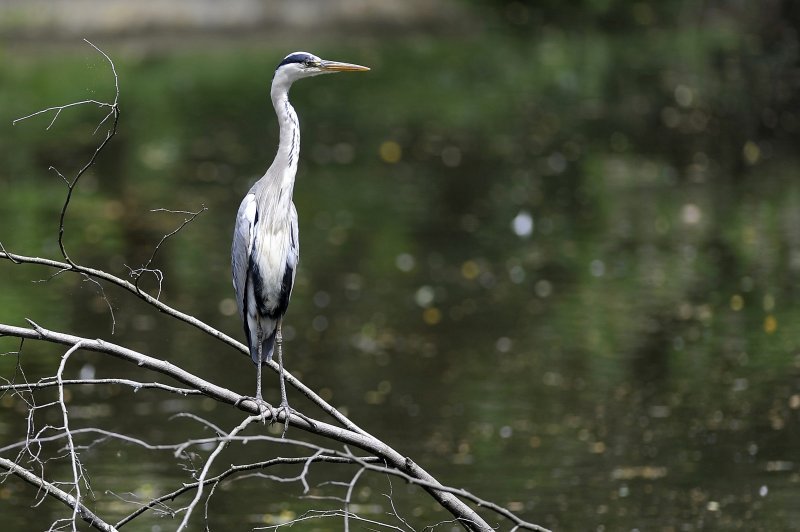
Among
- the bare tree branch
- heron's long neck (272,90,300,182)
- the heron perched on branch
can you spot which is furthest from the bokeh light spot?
the bare tree branch

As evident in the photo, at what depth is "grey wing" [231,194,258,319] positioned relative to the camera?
15.0ft

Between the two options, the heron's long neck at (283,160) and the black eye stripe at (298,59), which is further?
the black eye stripe at (298,59)

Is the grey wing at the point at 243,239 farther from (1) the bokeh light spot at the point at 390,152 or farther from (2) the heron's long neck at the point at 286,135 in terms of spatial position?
(1) the bokeh light spot at the point at 390,152

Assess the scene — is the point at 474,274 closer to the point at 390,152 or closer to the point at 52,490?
the point at 390,152

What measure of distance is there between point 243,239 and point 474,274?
562 cm

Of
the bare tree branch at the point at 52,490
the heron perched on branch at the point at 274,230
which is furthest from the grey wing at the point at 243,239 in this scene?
the bare tree branch at the point at 52,490

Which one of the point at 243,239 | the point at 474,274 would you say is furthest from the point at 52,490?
the point at 474,274

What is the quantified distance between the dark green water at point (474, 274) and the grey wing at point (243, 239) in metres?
0.74

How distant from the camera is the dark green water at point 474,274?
6801 mm

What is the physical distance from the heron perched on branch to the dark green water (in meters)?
0.65

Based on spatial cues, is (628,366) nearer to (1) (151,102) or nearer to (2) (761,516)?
(2) (761,516)

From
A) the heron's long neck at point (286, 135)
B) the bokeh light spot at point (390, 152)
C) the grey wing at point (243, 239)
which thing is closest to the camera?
the heron's long neck at point (286, 135)

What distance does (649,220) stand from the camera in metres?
11.6

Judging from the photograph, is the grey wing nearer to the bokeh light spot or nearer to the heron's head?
the heron's head
